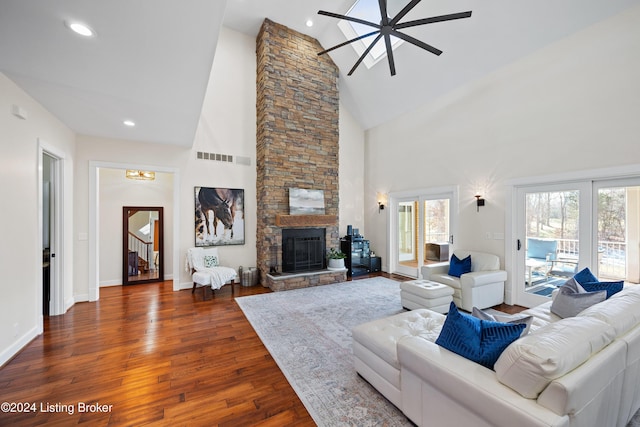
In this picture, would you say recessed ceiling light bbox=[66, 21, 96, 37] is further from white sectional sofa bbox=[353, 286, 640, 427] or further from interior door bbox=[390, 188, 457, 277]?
interior door bbox=[390, 188, 457, 277]

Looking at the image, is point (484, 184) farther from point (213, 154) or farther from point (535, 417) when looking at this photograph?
point (213, 154)

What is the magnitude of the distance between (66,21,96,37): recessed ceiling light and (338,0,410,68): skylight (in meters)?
4.59

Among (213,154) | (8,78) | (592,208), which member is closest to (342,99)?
(213,154)

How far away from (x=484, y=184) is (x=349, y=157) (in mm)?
3570

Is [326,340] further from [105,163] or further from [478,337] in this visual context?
[105,163]

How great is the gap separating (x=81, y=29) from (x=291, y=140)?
4.02 m

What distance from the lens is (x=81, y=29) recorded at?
6.84 feet

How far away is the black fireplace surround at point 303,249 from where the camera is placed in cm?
578

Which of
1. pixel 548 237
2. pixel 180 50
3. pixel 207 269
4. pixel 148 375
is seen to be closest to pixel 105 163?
pixel 207 269

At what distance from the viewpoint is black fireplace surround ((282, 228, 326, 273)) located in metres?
5.78

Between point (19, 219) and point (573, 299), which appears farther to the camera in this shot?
point (19, 219)

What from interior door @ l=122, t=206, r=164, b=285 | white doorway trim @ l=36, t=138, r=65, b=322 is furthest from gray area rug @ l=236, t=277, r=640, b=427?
interior door @ l=122, t=206, r=164, b=285

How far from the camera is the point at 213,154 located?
225 inches

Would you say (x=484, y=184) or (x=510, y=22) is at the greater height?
(x=510, y=22)
